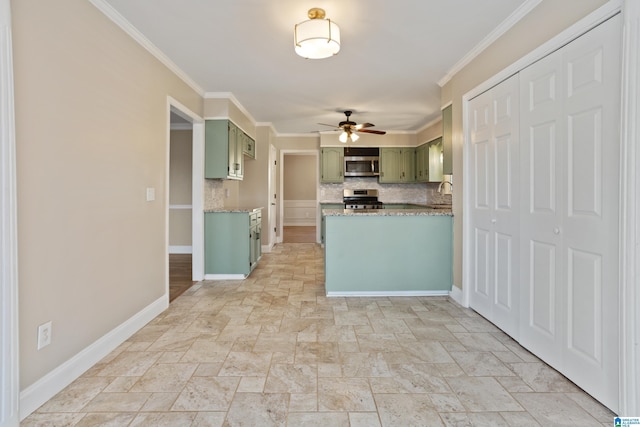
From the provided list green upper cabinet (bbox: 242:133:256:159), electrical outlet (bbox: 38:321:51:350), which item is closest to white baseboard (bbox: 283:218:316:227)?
green upper cabinet (bbox: 242:133:256:159)

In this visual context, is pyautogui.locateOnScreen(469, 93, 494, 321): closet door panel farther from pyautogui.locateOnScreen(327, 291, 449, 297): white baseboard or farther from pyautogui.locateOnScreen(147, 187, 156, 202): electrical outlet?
pyautogui.locateOnScreen(147, 187, 156, 202): electrical outlet

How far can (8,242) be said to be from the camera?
1.57 metres

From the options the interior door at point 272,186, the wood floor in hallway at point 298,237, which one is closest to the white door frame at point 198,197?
the interior door at point 272,186

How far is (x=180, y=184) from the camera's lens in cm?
661

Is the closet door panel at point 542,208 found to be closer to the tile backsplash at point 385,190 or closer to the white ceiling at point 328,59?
the white ceiling at point 328,59

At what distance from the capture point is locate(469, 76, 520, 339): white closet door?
2.63m

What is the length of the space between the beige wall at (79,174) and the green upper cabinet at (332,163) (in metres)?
4.51

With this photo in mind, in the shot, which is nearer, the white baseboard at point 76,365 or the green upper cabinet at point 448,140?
the white baseboard at point 76,365

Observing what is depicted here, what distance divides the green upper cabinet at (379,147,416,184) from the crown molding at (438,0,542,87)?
3.50 metres

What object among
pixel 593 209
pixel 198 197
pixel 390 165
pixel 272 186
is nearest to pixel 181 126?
pixel 272 186

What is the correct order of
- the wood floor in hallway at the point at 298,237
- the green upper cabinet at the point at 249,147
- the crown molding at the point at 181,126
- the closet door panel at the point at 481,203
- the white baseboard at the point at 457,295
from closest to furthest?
the closet door panel at the point at 481,203, the white baseboard at the point at 457,295, the green upper cabinet at the point at 249,147, the crown molding at the point at 181,126, the wood floor in hallway at the point at 298,237

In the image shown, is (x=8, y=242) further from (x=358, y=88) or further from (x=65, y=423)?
(x=358, y=88)

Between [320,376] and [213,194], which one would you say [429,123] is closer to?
[213,194]

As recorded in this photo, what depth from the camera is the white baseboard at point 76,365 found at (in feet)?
5.77
